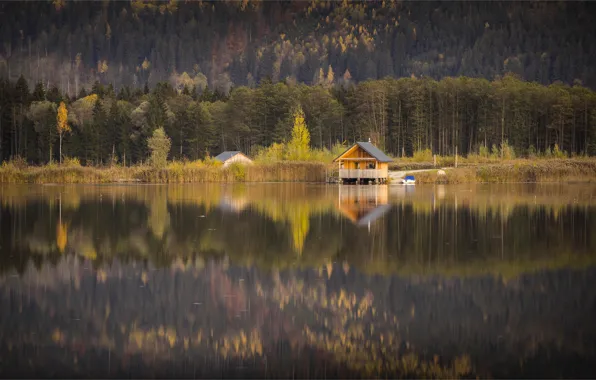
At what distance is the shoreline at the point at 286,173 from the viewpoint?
68.2m

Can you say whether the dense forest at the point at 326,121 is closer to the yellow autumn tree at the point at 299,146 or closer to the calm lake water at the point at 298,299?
the yellow autumn tree at the point at 299,146

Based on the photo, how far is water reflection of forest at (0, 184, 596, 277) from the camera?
19.7m

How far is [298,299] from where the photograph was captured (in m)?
15.0

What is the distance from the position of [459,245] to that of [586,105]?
95.6 m

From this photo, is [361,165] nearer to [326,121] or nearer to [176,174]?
[176,174]

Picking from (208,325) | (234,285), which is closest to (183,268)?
(234,285)

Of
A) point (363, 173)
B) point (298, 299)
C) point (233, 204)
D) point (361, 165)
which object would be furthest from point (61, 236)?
point (361, 165)

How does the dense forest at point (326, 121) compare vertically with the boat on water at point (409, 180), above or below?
above

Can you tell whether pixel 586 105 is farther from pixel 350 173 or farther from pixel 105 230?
pixel 105 230

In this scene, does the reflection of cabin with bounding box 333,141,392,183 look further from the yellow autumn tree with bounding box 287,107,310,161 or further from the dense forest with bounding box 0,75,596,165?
the dense forest with bounding box 0,75,596,165

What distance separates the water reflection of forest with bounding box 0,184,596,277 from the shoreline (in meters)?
28.5

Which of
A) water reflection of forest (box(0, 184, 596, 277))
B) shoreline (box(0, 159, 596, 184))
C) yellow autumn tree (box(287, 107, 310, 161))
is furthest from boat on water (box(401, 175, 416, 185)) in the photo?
water reflection of forest (box(0, 184, 596, 277))

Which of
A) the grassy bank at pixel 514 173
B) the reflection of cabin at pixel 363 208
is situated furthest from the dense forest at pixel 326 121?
the reflection of cabin at pixel 363 208

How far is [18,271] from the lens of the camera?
59.1 feet
